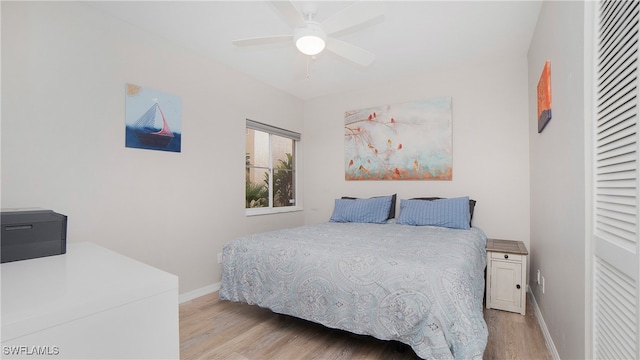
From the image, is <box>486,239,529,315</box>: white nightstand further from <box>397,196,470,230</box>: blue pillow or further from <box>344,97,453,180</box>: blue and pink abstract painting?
<box>344,97,453,180</box>: blue and pink abstract painting

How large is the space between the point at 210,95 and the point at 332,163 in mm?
1879

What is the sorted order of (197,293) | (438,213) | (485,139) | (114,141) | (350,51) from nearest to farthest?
1. (350,51)
2. (114,141)
3. (197,293)
4. (438,213)
5. (485,139)

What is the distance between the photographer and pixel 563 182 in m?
1.65

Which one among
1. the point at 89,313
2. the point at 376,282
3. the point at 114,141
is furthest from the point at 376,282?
the point at 114,141

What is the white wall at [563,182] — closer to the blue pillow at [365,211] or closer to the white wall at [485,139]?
the white wall at [485,139]

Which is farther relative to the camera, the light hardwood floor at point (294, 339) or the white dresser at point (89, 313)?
the light hardwood floor at point (294, 339)

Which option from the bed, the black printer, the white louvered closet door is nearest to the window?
the bed

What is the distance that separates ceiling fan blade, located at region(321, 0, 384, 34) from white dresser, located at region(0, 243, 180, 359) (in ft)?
5.59

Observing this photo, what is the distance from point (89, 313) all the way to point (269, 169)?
3.30 metres

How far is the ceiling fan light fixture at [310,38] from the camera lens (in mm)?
1882

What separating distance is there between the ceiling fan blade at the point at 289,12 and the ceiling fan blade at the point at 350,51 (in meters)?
0.28

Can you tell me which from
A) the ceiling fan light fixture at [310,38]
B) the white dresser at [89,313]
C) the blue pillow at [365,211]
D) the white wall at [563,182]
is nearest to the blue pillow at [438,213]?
the blue pillow at [365,211]

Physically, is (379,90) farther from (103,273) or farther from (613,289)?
(103,273)

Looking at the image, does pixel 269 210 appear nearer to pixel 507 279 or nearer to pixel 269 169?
pixel 269 169
